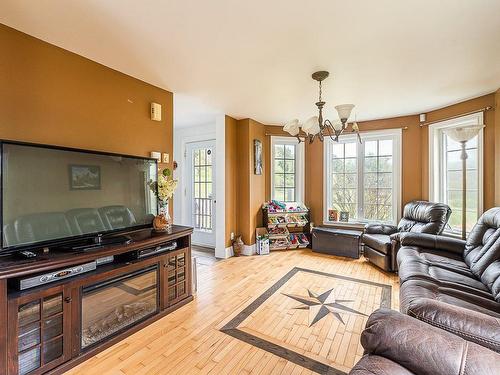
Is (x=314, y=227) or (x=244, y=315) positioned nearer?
(x=244, y=315)

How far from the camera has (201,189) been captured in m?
4.90

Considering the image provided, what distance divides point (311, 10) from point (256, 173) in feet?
9.95

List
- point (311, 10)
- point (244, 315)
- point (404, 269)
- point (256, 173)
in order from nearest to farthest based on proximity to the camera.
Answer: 1. point (311, 10)
2. point (404, 269)
3. point (244, 315)
4. point (256, 173)

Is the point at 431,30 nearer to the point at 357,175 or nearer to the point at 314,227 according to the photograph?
the point at 357,175

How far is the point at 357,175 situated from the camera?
15.3ft

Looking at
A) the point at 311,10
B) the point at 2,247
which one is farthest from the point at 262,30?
the point at 2,247

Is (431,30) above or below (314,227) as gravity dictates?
Answer: above

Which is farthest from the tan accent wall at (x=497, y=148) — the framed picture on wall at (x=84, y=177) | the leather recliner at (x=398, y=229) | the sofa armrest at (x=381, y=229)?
the framed picture on wall at (x=84, y=177)

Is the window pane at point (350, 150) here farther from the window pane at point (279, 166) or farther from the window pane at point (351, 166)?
the window pane at point (279, 166)

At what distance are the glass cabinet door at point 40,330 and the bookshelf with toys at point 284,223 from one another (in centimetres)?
324

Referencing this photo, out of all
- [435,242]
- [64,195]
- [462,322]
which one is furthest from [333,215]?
[64,195]

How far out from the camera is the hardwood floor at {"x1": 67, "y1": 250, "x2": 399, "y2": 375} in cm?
171

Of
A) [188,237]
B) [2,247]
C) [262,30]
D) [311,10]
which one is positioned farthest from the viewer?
Result: [188,237]

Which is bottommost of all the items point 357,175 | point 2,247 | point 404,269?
point 404,269
